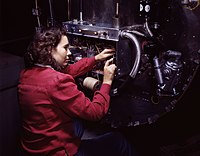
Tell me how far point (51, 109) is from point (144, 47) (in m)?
1.14

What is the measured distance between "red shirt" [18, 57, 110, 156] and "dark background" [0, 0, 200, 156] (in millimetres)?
790

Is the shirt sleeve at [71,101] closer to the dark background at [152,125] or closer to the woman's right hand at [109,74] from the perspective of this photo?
the woman's right hand at [109,74]

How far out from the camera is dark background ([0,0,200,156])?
111 inches

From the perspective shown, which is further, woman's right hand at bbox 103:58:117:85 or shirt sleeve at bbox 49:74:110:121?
woman's right hand at bbox 103:58:117:85

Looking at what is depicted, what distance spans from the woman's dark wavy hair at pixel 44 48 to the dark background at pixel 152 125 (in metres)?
0.70

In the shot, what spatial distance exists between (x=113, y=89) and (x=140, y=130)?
34.8 inches

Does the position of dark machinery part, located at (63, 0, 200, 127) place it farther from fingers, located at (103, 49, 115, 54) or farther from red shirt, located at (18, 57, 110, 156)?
red shirt, located at (18, 57, 110, 156)

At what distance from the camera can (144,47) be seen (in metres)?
2.58

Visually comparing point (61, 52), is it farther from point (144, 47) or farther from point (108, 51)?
point (144, 47)

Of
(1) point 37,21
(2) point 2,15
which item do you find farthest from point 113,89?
(2) point 2,15

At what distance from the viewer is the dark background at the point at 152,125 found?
281 centimetres

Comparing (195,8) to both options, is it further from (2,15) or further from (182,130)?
(2,15)

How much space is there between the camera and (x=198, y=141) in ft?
9.61

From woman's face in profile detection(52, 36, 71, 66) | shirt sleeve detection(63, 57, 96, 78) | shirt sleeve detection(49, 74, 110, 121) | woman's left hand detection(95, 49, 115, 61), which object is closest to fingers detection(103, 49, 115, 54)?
woman's left hand detection(95, 49, 115, 61)
